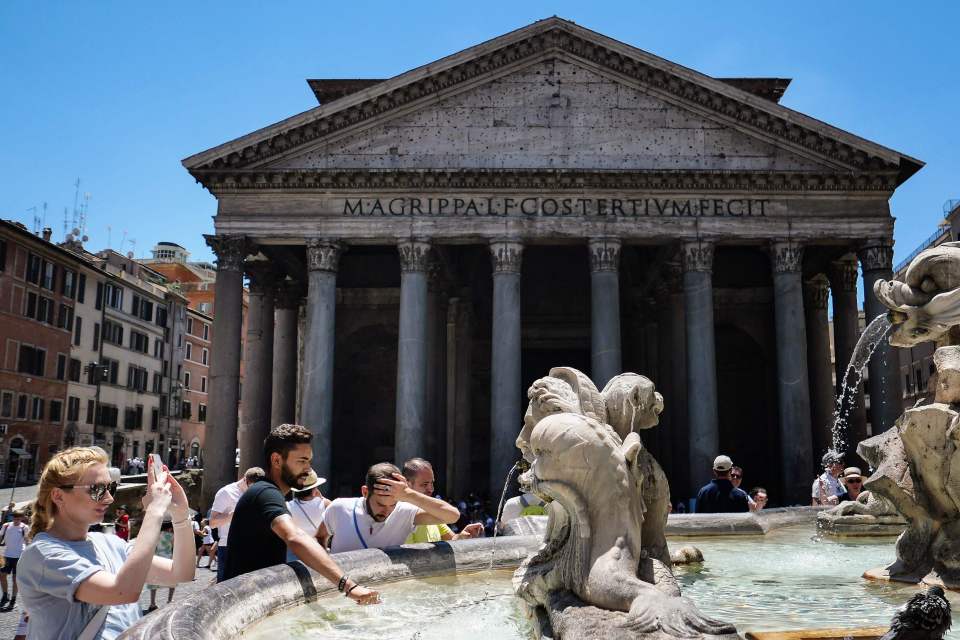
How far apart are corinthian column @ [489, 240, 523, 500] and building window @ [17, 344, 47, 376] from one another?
23548 mm

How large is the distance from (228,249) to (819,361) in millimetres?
16026

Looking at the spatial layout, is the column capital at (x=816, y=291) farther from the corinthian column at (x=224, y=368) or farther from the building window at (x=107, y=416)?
the building window at (x=107, y=416)

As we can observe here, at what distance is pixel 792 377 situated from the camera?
1989 cm

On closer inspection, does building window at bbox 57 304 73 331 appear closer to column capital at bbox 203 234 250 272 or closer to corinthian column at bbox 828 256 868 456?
column capital at bbox 203 234 250 272

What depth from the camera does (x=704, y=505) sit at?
26.7 feet

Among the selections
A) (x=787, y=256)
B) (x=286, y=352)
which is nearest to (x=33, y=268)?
(x=286, y=352)

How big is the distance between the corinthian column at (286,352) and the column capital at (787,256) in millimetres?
13563

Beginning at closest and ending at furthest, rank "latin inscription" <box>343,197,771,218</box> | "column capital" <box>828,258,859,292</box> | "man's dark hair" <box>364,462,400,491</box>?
"man's dark hair" <box>364,462,400,491</box> → "latin inscription" <box>343,197,771,218</box> → "column capital" <box>828,258,859,292</box>

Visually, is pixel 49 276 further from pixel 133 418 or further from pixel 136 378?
pixel 133 418

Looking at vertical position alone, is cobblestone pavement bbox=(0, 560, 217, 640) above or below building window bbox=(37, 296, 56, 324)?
below

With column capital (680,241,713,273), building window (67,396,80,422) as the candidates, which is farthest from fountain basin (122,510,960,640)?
building window (67,396,80,422)

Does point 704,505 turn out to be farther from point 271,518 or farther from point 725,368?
point 725,368

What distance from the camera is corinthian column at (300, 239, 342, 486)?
64.6ft

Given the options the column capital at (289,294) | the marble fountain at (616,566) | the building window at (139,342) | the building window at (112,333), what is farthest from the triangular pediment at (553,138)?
the building window at (139,342)
